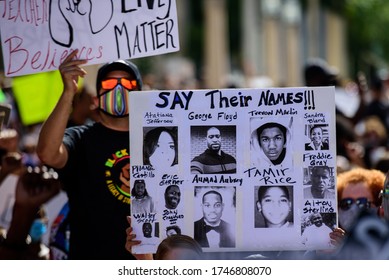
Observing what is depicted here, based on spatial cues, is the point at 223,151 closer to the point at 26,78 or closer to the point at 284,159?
the point at 284,159

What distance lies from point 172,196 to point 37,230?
106 inches

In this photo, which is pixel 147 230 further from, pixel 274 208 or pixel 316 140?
pixel 316 140

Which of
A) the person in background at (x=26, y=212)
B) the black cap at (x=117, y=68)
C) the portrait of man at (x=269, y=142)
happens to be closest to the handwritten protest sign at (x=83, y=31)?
the black cap at (x=117, y=68)

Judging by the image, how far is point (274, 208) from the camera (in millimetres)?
4852

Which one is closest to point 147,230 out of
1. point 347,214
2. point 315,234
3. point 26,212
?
point 315,234

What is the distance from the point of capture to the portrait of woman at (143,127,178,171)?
4.94 m

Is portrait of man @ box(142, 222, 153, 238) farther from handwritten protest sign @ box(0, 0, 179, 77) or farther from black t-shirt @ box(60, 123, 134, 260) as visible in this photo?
handwritten protest sign @ box(0, 0, 179, 77)

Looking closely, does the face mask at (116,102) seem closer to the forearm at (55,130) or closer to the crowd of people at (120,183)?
the crowd of people at (120,183)

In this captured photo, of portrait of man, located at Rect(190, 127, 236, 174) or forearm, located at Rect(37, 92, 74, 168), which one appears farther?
forearm, located at Rect(37, 92, 74, 168)

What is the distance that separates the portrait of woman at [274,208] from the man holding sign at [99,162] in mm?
986

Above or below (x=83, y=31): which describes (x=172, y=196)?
below

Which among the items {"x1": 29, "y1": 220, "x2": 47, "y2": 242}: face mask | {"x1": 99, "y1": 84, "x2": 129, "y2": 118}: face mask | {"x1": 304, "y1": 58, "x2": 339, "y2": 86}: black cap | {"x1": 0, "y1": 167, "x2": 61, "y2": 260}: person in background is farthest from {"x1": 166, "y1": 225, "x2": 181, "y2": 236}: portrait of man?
{"x1": 304, "y1": 58, "x2": 339, "y2": 86}: black cap

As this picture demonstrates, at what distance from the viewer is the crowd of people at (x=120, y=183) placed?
488 cm

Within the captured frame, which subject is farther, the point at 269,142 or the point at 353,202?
the point at 353,202
